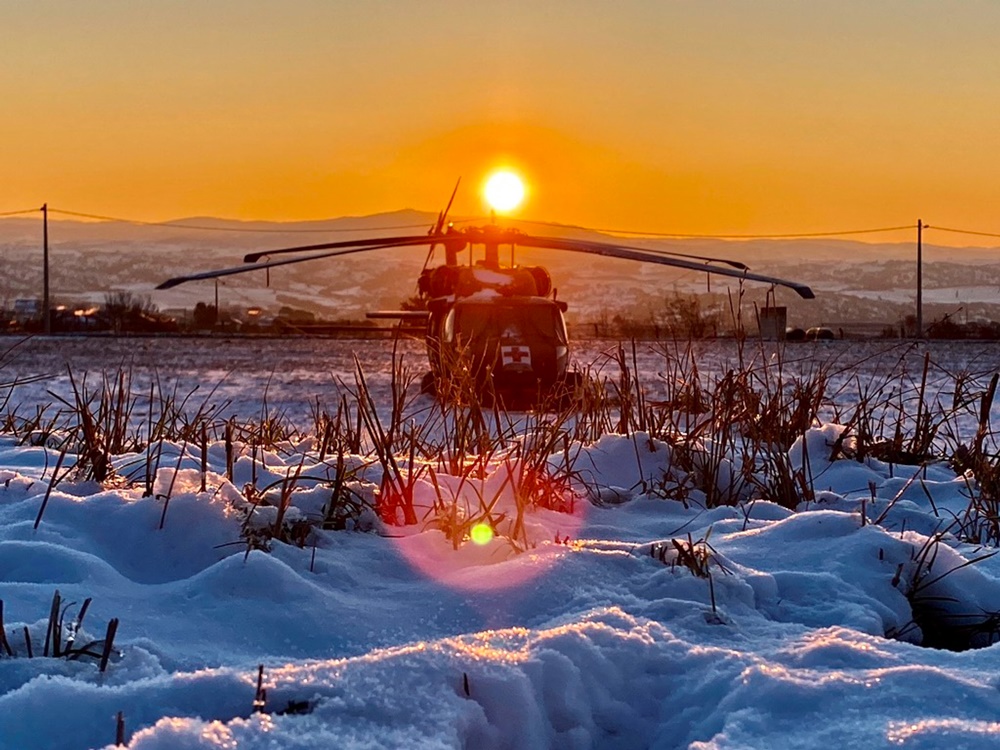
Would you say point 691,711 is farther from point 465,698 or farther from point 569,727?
point 465,698

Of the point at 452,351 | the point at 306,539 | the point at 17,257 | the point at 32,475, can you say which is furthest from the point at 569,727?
the point at 17,257

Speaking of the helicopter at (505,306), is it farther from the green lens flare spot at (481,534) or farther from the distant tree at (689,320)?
the green lens flare spot at (481,534)

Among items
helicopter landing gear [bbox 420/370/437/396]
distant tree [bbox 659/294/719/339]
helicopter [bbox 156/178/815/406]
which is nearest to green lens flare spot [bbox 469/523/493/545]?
helicopter landing gear [bbox 420/370/437/396]

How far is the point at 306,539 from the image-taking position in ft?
9.32

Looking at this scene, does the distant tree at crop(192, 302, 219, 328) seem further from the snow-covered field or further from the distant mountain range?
the distant mountain range

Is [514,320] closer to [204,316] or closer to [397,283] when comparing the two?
[204,316]

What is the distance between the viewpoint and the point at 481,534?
9.50 feet

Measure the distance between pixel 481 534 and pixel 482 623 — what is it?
26.1 inches

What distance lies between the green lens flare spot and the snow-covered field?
0.6 inches

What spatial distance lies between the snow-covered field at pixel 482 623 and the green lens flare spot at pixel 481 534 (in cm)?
2

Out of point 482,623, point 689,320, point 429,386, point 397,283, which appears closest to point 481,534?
point 482,623

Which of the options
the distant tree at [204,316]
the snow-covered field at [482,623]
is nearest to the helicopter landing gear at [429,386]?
the snow-covered field at [482,623]

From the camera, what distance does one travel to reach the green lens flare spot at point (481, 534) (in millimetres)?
2840

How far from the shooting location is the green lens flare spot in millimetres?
2840
